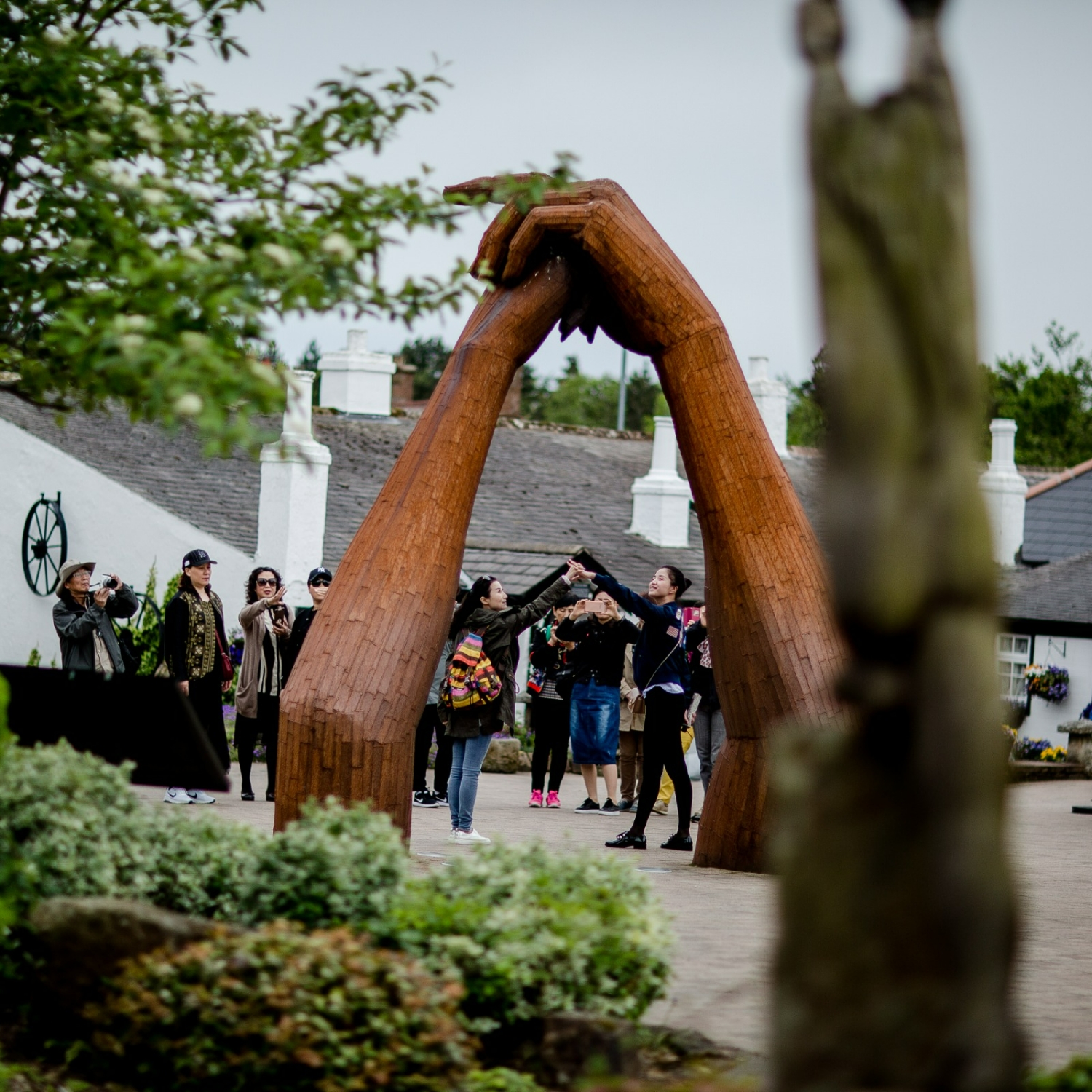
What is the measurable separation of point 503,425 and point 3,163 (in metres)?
25.8

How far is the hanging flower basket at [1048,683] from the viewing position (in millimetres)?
28078

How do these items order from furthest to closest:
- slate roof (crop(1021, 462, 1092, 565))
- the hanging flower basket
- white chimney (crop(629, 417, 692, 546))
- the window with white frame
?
slate roof (crop(1021, 462, 1092, 565)) < the window with white frame < the hanging flower basket < white chimney (crop(629, 417, 692, 546))

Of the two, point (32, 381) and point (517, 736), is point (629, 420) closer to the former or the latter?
point (517, 736)

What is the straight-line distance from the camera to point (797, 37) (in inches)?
142

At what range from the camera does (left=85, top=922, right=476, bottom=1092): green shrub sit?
493cm

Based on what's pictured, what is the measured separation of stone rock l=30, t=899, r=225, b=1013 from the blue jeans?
5527 millimetres

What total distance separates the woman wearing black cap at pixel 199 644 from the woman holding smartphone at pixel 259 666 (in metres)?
0.43

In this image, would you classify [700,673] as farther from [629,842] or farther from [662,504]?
[662,504]

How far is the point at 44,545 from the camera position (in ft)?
72.4

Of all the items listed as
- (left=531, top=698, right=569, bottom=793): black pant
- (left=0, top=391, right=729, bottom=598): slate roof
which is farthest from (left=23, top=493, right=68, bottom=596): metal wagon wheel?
(left=531, top=698, right=569, bottom=793): black pant

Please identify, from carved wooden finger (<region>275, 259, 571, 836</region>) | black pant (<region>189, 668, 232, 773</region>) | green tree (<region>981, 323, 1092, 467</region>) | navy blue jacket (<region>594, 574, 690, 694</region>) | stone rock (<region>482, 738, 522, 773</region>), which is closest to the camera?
carved wooden finger (<region>275, 259, 571, 836</region>)

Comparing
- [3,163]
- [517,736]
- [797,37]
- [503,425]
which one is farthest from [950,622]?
[503,425]

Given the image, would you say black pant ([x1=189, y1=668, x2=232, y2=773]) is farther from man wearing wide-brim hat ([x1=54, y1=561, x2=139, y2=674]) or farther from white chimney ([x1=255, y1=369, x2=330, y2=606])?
white chimney ([x1=255, y1=369, x2=330, y2=606])

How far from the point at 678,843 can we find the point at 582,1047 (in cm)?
594
